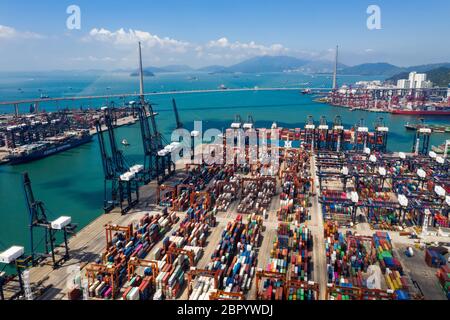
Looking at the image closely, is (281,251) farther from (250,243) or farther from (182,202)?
(182,202)

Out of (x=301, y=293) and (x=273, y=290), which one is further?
(x=273, y=290)

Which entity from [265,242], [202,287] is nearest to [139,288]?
[202,287]

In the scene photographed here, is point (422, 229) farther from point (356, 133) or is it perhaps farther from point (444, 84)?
point (444, 84)

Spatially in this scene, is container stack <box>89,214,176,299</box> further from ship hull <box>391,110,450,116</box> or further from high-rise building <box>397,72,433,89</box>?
high-rise building <box>397,72,433,89</box>

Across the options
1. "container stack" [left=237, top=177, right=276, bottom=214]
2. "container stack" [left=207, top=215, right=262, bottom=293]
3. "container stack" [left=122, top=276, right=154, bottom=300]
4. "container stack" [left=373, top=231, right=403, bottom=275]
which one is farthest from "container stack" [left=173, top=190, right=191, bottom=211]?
"container stack" [left=373, top=231, right=403, bottom=275]

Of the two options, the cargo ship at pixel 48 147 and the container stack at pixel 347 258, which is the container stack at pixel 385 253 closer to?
the container stack at pixel 347 258
